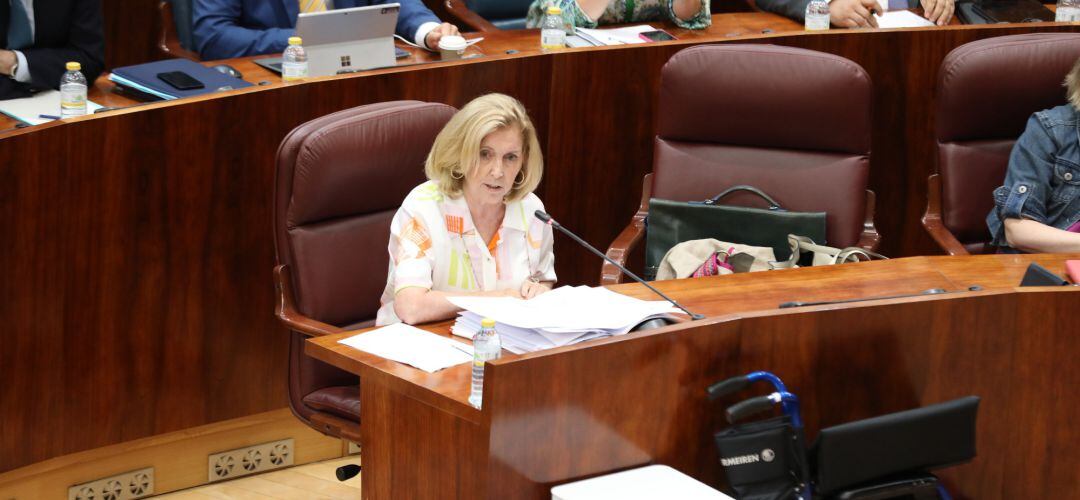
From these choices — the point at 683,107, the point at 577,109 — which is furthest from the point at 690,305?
the point at 577,109

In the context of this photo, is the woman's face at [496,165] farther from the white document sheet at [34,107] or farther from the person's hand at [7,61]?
the person's hand at [7,61]

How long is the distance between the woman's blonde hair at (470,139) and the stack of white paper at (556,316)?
13.6 inches

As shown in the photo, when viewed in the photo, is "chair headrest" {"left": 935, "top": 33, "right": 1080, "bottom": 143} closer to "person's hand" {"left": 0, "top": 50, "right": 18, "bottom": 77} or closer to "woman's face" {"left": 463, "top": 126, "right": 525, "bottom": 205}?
"woman's face" {"left": 463, "top": 126, "right": 525, "bottom": 205}

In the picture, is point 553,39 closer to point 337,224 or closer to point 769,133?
point 769,133

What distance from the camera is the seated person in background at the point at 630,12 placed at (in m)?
4.00

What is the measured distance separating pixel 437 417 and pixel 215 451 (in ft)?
4.46

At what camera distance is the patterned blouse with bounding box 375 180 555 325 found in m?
2.63

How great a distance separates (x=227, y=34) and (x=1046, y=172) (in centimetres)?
218

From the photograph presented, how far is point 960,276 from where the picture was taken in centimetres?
269

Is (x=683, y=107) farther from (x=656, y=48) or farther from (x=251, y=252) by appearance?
(x=251, y=252)

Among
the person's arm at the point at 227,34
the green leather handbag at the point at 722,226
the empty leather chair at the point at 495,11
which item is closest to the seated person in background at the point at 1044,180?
the green leather handbag at the point at 722,226

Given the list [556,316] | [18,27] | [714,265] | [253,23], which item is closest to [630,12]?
[253,23]

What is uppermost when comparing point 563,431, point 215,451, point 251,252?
point 563,431

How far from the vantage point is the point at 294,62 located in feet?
10.5
